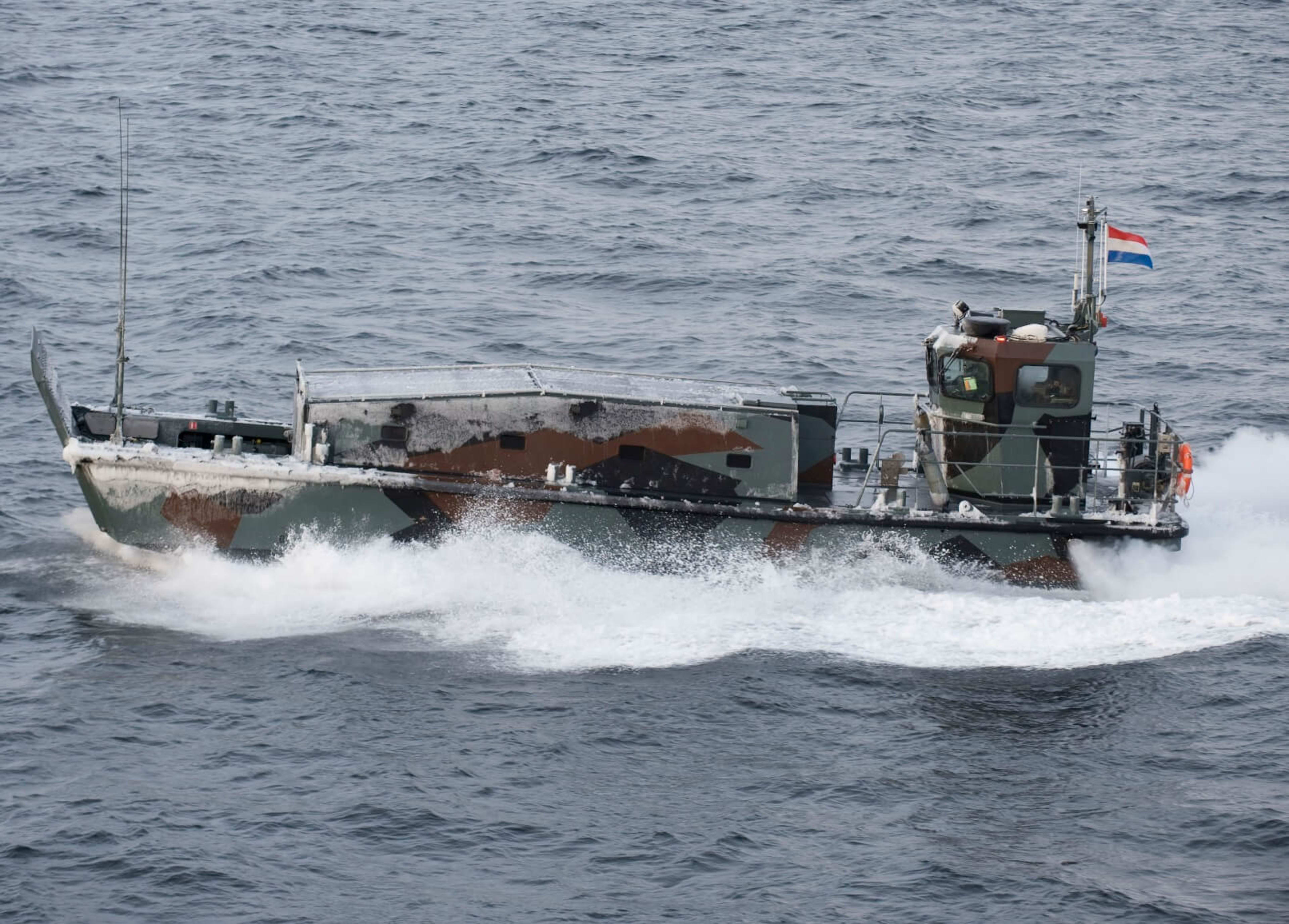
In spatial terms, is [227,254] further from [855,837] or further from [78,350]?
[855,837]

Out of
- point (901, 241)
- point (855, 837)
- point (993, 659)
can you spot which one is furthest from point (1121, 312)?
point (855, 837)

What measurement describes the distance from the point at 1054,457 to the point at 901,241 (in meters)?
14.9

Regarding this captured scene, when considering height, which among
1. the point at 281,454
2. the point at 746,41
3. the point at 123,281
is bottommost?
the point at 281,454

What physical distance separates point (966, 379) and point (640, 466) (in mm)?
4219

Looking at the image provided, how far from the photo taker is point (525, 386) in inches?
766

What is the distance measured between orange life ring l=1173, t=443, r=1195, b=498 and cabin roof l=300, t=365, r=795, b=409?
474cm

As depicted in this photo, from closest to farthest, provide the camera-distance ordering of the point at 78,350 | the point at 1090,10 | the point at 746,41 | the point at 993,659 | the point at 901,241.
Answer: the point at 993,659 → the point at 78,350 → the point at 901,241 → the point at 746,41 → the point at 1090,10

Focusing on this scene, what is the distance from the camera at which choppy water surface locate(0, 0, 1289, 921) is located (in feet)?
46.0

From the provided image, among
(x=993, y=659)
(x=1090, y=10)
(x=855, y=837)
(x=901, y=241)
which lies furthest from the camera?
(x=1090, y=10)

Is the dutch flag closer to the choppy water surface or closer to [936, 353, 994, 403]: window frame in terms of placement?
[936, 353, 994, 403]: window frame

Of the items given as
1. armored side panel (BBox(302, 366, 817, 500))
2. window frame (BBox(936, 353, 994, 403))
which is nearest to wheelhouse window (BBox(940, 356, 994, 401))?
window frame (BBox(936, 353, 994, 403))

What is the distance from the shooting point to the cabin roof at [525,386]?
1928 cm

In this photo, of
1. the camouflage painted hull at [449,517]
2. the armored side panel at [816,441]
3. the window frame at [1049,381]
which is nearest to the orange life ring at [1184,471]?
the camouflage painted hull at [449,517]

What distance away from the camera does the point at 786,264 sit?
33.2m
